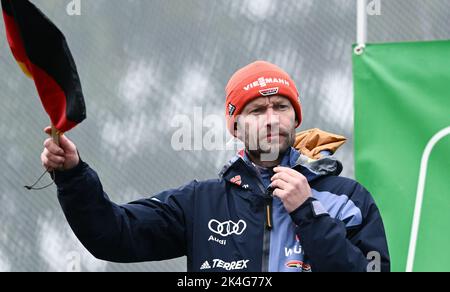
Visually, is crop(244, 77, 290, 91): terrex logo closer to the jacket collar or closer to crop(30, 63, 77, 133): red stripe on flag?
the jacket collar

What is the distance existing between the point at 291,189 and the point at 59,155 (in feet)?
1.66

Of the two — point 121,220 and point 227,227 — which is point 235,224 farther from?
point 121,220

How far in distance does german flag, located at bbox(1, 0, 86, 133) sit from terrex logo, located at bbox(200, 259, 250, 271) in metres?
0.47

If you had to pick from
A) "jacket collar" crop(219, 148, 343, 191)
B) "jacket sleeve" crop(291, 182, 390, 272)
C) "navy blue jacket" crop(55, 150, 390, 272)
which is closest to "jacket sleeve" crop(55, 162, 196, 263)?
"navy blue jacket" crop(55, 150, 390, 272)

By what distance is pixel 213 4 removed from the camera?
10.8 feet

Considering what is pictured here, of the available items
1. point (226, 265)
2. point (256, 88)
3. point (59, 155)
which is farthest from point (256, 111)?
point (59, 155)

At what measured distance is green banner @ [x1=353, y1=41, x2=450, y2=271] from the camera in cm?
329

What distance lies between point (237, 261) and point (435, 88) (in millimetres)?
1008

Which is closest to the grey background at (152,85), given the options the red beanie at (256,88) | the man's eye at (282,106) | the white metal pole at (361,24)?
the white metal pole at (361,24)

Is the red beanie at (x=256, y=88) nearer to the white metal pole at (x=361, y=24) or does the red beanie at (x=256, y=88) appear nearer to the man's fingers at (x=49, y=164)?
the white metal pole at (x=361, y=24)

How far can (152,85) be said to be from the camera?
10.7 feet

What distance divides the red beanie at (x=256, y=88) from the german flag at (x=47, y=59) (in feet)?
1.72

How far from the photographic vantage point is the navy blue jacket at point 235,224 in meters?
2.57
